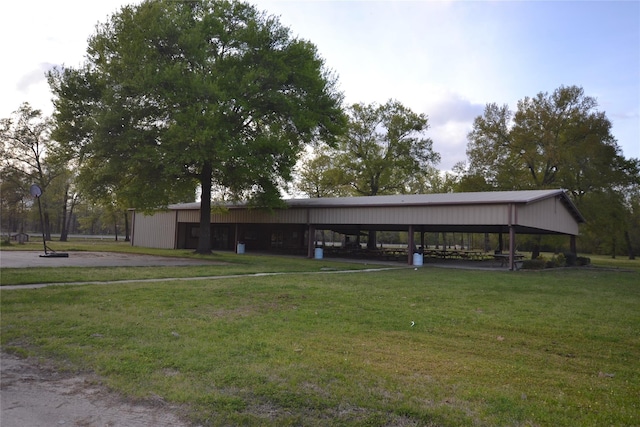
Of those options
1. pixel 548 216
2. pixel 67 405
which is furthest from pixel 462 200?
pixel 67 405

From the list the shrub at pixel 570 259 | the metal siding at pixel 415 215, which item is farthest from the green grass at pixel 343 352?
the shrub at pixel 570 259

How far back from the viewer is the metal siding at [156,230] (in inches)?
1464

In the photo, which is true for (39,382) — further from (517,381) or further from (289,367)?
(517,381)

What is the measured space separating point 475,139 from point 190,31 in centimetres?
2694

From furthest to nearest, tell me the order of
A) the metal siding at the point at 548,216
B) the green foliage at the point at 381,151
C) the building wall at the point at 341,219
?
the green foliage at the point at 381,151 → the metal siding at the point at 548,216 → the building wall at the point at 341,219

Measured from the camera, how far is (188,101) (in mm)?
23047

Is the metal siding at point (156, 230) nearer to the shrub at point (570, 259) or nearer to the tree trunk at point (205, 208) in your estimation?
the tree trunk at point (205, 208)

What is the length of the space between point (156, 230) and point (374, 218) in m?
21.5

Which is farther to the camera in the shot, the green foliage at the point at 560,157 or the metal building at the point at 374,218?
the green foliage at the point at 560,157

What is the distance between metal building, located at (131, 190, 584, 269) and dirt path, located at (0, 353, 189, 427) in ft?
62.7

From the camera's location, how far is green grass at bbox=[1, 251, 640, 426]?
4.25 metres

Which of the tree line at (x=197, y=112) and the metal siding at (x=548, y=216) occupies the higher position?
the tree line at (x=197, y=112)

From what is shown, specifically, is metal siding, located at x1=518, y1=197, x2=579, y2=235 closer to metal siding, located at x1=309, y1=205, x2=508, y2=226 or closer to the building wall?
the building wall

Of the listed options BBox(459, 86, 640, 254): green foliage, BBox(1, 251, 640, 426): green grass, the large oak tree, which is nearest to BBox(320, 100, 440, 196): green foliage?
BBox(459, 86, 640, 254): green foliage
